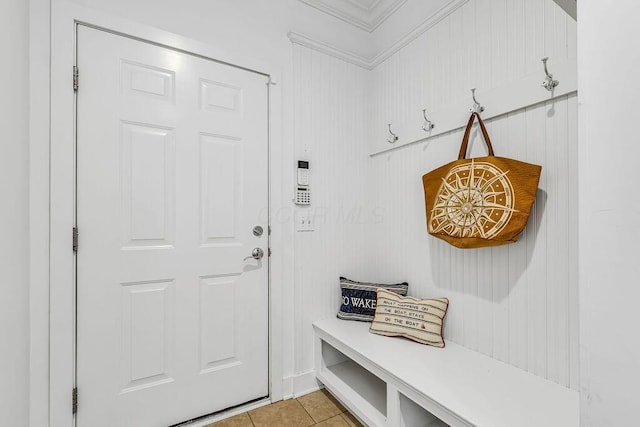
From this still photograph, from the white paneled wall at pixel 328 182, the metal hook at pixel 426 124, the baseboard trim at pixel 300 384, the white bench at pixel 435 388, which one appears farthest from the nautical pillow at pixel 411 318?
the metal hook at pixel 426 124

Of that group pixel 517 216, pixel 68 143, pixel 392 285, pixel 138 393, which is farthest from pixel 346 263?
pixel 68 143

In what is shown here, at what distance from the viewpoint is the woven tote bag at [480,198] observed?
125 cm

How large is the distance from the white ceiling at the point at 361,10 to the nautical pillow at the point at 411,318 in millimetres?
2001

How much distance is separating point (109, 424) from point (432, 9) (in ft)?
9.45

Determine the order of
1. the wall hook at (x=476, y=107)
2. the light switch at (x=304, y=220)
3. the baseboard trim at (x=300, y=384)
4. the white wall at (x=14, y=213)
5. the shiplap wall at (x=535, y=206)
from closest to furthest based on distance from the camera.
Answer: the white wall at (x=14, y=213) → the shiplap wall at (x=535, y=206) → the wall hook at (x=476, y=107) → the baseboard trim at (x=300, y=384) → the light switch at (x=304, y=220)

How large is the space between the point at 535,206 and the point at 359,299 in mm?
1142

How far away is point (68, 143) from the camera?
4.26 feet

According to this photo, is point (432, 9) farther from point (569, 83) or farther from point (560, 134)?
point (560, 134)

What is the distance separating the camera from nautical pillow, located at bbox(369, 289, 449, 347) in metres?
1.57

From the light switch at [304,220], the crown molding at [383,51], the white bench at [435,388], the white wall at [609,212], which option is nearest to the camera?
the white wall at [609,212]

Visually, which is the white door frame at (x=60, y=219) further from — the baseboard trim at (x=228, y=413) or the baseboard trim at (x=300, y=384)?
the baseboard trim at (x=300, y=384)

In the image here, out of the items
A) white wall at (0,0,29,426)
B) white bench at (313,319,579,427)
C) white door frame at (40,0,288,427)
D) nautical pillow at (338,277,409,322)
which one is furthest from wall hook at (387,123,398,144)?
white wall at (0,0,29,426)

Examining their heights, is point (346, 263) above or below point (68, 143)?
below

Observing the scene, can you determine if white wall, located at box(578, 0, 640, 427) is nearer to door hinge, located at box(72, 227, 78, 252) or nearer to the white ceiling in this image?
door hinge, located at box(72, 227, 78, 252)
